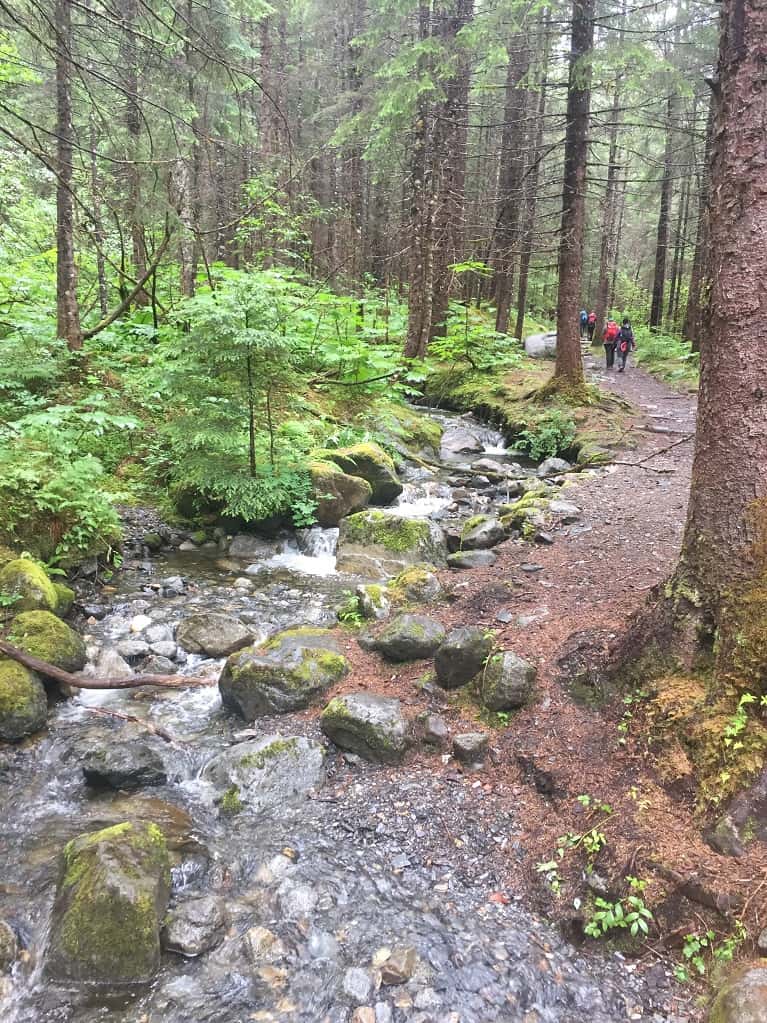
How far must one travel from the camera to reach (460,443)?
14648 millimetres

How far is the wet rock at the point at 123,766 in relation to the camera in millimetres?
4520

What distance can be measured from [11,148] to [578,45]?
43.5ft

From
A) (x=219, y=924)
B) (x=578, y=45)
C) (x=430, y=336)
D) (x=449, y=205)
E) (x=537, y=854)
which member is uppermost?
(x=578, y=45)

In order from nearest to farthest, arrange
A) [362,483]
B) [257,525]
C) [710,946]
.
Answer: [710,946], [257,525], [362,483]

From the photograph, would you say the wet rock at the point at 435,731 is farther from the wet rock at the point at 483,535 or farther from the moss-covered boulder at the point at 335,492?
the moss-covered boulder at the point at 335,492

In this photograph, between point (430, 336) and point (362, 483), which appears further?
point (430, 336)

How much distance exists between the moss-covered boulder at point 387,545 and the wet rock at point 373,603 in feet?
5.23

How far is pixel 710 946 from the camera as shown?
290 cm

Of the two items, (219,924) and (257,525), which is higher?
(257,525)

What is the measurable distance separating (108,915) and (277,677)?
2254 mm

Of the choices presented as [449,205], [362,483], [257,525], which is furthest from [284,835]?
[449,205]

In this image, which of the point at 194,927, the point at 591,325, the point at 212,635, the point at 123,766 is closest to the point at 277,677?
the point at 123,766

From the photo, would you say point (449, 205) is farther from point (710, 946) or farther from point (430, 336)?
point (710, 946)

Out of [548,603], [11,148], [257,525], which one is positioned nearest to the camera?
[548,603]
